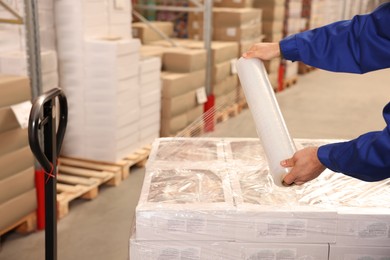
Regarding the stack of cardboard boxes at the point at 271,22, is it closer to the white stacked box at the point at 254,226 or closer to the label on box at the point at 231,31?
the label on box at the point at 231,31

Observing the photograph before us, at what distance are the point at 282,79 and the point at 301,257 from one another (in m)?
6.94

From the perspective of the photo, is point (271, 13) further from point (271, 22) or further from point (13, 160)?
point (13, 160)

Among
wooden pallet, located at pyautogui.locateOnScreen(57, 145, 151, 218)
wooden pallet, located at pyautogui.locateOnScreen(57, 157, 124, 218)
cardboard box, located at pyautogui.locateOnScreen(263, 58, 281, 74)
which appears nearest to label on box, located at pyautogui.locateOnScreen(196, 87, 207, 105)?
wooden pallet, located at pyautogui.locateOnScreen(57, 145, 151, 218)

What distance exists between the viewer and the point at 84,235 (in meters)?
3.43

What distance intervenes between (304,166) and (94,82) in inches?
104

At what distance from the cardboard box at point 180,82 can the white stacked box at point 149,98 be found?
18cm

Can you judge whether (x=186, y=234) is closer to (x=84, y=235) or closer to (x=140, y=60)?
(x=84, y=235)

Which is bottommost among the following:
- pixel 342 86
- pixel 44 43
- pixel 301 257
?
pixel 342 86

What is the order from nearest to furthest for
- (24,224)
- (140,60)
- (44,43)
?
(24,224) < (44,43) < (140,60)

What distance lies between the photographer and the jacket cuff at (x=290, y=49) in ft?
6.79

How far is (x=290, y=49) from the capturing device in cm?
208

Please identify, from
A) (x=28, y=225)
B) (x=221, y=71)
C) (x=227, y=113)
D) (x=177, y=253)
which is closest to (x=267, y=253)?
(x=177, y=253)

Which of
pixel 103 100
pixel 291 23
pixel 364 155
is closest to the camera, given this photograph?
pixel 364 155

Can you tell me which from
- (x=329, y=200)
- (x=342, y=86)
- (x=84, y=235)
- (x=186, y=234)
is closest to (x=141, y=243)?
(x=186, y=234)
